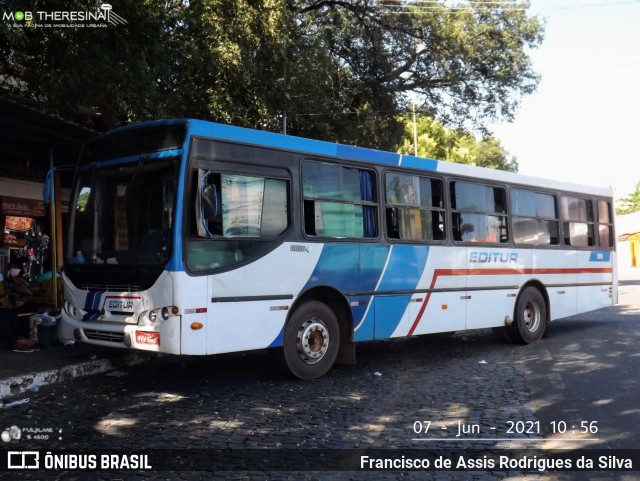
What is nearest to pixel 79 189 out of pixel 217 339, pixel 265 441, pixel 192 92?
pixel 217 339

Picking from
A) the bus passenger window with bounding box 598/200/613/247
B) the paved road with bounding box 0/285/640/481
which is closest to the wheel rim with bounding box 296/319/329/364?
the paved road with bounding box 0/285/640/481

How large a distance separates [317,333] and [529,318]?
506 cm

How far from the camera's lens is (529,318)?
1085 centimetres

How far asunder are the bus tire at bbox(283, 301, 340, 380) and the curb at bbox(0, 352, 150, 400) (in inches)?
106

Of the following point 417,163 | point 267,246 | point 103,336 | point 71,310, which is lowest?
point 103,336

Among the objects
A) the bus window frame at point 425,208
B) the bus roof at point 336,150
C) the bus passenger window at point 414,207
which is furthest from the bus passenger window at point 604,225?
the bus passenger window at point 414,207

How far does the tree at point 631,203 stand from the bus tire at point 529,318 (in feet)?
279

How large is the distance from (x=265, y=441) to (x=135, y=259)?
258cm

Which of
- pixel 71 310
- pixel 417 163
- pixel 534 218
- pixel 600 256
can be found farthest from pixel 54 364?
pixel 600 256

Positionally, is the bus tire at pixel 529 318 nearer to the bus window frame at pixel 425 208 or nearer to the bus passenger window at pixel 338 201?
the bus window frame at pixel 425 208

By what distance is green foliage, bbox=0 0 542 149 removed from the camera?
956cm

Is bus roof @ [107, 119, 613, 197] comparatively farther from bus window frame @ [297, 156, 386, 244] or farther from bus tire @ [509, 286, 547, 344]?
bus tire @ [509, 286, 547, 344]

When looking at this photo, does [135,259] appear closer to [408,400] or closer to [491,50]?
[408,400]

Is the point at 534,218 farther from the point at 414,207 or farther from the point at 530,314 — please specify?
the point at 414,207
